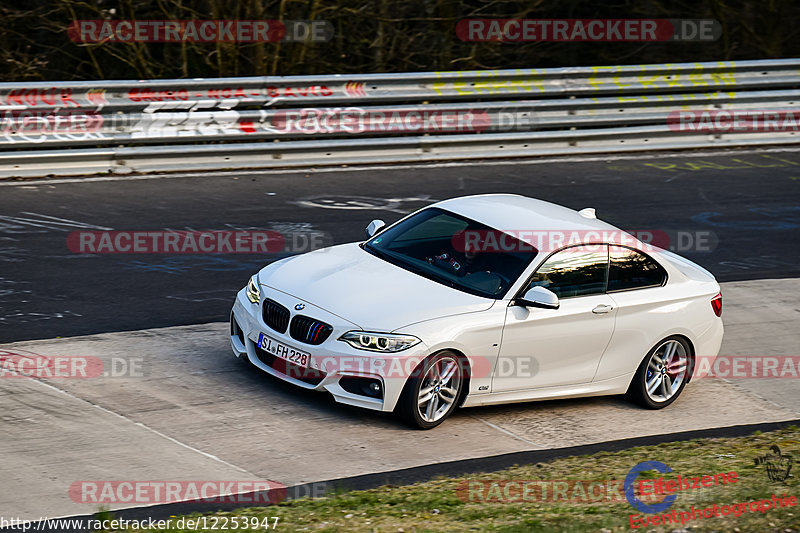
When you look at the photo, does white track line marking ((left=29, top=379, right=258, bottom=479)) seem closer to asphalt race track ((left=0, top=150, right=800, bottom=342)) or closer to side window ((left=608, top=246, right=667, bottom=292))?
asphalt race track ((left=0, top=150, right=800, bottom=342))

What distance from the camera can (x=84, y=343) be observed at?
9164 mm

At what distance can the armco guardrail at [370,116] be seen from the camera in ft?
48.5

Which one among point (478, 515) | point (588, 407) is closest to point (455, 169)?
point (588, 407)

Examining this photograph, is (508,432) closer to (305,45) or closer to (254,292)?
(254,292)

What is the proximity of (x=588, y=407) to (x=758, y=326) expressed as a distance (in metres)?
3.10

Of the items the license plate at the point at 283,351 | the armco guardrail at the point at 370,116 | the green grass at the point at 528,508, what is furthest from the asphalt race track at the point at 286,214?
the green grass at the point at 528,508

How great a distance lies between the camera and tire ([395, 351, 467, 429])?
7.81 meters

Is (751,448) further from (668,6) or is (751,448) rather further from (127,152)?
(668,6)

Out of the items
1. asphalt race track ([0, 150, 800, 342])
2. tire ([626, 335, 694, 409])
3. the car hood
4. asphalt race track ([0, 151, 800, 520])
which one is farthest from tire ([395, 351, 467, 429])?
asphalt race track ([0, 150, 800, 342])

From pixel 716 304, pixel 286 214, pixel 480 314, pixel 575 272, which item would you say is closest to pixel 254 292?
pixel 480 314

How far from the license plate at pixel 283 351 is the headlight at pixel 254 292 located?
0.37 metres

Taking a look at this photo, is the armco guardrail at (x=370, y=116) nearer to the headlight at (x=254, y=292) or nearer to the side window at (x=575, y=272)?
the headlight at (x=254, y=292)

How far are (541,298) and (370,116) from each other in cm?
886

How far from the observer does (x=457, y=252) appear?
873 centimetres
